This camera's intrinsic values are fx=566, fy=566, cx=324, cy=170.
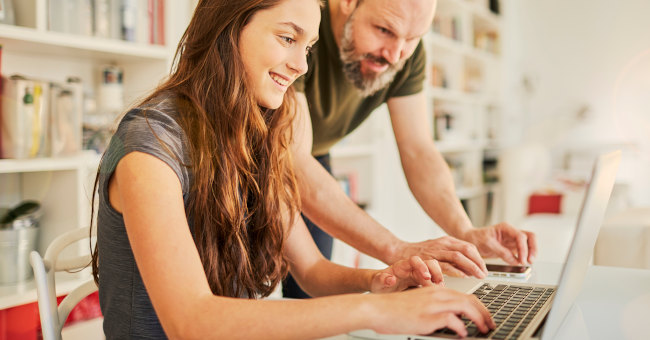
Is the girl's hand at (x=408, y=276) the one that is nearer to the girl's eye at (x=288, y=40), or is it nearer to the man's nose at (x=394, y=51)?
the girl's eye at (x=288, y=40)

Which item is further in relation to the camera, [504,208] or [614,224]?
[504,208]

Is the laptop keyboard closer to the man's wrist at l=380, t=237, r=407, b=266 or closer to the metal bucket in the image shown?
the man's wrist at l=380, t=237, r=407, b=266

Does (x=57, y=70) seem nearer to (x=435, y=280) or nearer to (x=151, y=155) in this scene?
(x=151, y=155)

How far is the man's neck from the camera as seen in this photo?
4.96ft

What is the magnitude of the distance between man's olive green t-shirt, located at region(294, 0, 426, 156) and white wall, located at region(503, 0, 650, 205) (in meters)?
3.90

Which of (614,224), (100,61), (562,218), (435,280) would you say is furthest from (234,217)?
(562,218)

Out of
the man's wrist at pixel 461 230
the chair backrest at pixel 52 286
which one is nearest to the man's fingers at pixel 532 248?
the man's wrist at pixel 461 230

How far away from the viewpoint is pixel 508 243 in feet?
3.86

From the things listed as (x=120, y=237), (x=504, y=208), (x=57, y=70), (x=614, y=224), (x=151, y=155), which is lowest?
(x=504, y=208)

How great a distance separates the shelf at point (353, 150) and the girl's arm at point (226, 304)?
2.09 metres

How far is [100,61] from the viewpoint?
82.0 inches

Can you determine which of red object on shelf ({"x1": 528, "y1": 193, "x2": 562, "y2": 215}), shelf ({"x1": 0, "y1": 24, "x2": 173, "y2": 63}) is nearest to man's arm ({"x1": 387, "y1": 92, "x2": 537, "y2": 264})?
shelf ({"x1": 0, "y1": 24, "x2": 173, "y2": 63})

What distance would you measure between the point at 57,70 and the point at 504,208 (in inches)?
132

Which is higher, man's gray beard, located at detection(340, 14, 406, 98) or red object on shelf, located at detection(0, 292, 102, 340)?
man's gray beard, located at detection(340, 14, 406, 98)
